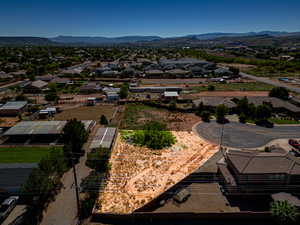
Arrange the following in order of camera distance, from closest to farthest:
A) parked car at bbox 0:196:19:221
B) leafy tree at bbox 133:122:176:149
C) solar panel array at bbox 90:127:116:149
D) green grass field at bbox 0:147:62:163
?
parked car at bbox 0:196:19:221 → green grass field at bbox 0:147:62:163 → solar panel array at bbox 90:127:116:149 → leafy tree at bbox 133:122:176:149

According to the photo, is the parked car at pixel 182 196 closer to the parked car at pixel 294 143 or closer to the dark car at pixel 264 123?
the parked car at pixel 294 143

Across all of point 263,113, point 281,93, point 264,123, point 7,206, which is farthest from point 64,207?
point 281,93

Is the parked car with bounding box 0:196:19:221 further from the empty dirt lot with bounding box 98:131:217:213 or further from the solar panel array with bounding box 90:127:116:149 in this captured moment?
the solar panel array with bounding box 90:127:116:149

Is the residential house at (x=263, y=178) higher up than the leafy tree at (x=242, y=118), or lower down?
higher up

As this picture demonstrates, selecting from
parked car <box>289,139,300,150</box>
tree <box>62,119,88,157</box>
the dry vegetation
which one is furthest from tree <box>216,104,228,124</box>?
tree <box>62,119,88,157</box>

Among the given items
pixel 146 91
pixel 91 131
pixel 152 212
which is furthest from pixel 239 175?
pixel 146 91

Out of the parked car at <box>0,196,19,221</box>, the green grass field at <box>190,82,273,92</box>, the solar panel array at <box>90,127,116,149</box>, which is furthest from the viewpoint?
the green grass field at <box>190,82,273,92</box>

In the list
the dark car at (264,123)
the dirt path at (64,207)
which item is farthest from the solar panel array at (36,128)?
the dark car at (264,123)
